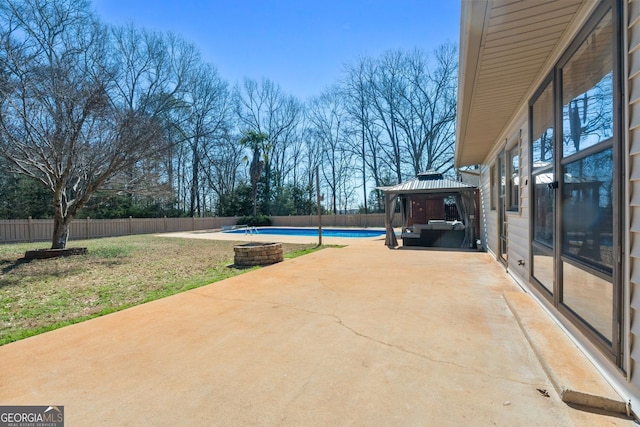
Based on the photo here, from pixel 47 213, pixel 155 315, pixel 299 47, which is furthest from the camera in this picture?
pixel 47 213

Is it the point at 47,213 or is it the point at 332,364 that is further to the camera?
the point at 47,213

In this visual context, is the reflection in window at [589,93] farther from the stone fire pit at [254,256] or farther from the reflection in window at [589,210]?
the stone fire pit at [254,256]

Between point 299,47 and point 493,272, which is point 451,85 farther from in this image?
point 493,272

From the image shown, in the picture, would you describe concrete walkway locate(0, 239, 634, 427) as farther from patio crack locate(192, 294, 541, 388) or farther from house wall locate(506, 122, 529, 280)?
house wall locate(506, 122, 529, 280)

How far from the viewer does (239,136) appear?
1080 inches

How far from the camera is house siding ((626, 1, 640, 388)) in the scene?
1.52 meters

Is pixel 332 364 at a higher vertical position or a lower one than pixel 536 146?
lower

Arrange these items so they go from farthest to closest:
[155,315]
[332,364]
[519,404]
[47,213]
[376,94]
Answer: [376,94], [47,213], [155,315], [332,364], [519,404]

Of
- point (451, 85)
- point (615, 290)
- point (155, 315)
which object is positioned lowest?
point (155, 315)

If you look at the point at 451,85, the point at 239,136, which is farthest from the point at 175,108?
the point at 451,85

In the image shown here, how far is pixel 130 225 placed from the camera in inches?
691

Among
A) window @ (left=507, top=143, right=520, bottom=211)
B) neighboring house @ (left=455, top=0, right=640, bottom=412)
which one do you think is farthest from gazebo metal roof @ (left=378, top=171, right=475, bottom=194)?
neighboring house @ (left=455, top=0, right=640, bottom=412)

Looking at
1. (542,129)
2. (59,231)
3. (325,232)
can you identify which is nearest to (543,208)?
(542,129)

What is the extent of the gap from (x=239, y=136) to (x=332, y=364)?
27507 millimetres
